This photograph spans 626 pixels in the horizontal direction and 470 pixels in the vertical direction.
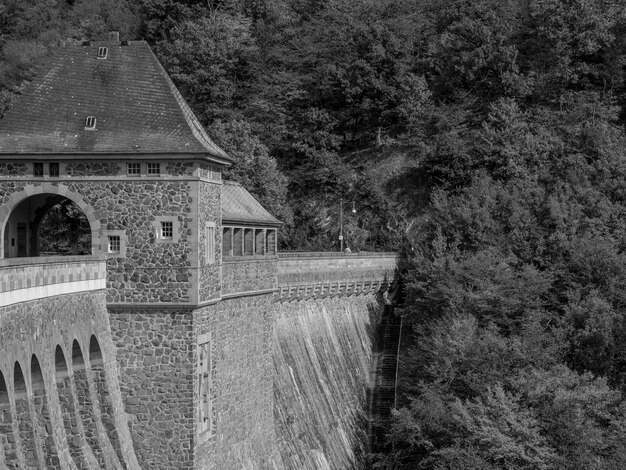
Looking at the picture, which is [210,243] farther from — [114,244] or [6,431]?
[6,431]

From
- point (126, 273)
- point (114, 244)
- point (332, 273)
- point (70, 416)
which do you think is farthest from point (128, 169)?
point (332, 273)

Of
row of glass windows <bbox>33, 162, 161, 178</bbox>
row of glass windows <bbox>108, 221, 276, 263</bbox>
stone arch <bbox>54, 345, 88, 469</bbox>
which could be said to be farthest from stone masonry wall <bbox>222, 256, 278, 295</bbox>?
stone arch <bbox>54, 345, 88, 469</bbox>

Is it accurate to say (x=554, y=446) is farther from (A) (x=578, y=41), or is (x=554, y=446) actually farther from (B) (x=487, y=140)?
(A) (x=578, y=41)

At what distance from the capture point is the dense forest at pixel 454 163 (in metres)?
47.8

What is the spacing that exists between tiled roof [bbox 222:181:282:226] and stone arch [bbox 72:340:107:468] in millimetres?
9983

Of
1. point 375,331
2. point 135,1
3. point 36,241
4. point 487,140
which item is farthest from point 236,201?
point 135,1

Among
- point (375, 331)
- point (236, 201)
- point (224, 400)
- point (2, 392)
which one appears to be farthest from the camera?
point (375, 331)

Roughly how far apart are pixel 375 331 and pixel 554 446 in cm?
1357

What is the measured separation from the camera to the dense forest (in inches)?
1880

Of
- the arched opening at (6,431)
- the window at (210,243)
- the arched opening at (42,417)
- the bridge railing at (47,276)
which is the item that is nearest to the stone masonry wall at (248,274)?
the window at (210,243)

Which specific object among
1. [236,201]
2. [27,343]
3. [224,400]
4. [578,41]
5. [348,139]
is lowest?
[224,400]

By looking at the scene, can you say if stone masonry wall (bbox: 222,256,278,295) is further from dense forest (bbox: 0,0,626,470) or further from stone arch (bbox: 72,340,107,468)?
dense forest (bbox: 0,0,626,470)

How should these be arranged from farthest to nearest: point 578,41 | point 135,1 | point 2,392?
point 135,1 → point 578,41 → point 2,392

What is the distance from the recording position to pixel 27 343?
2628 cm
